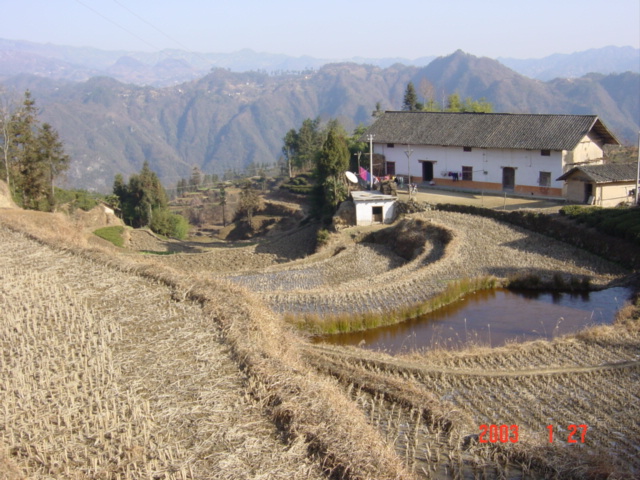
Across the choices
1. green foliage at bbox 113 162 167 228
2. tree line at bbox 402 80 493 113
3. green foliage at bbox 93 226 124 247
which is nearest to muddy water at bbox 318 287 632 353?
green foliage at bbox 93 226 124 247

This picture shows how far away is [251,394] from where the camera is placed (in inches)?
307

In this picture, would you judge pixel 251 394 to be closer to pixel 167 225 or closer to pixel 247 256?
pixel 247 256

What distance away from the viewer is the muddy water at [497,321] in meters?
13.5

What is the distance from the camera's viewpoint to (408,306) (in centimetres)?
1528

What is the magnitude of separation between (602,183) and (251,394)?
19208mm

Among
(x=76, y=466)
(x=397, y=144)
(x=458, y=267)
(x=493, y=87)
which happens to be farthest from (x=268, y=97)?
(x=76, y=466)

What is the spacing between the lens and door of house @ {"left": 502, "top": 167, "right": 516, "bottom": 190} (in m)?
27.6

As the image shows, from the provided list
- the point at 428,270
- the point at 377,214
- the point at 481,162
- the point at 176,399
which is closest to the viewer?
the point at 176,399

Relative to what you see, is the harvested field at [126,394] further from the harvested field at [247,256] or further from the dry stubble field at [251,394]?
the harvested field at [247,256]

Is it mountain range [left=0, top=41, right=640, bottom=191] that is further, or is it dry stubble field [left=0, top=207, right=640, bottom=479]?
mountain range [left=0, top=41, right=640, bottom=191]

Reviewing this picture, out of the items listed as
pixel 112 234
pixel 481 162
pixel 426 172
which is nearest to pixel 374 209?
pixel 481 162

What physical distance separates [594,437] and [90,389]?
6817 millimetres

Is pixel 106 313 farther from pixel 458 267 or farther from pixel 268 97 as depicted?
pixel 268 97

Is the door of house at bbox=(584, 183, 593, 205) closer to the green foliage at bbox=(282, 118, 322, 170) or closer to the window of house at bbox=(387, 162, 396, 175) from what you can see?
the window of house at bbox=(387, 162, 396, 175)
